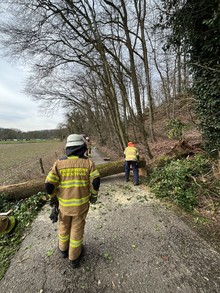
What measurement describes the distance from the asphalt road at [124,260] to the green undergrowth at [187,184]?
0.67 m

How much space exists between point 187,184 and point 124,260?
3.23m

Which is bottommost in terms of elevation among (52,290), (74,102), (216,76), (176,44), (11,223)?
(52,290)

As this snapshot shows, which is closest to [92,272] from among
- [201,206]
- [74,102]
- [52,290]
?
[52,290]

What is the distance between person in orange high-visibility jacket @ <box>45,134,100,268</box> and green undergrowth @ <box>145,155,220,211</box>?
302 cm

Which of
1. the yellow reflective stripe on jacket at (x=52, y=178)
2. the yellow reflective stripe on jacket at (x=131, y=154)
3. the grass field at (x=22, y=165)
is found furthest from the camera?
the grass field at (x=22, y=165)

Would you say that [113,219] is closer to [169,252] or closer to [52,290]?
[169,252]

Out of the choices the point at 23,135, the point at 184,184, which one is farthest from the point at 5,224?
the point at 23,135

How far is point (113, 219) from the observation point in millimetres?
3982

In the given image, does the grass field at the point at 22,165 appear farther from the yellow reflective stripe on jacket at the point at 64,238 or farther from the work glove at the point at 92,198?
the work glove at the point at 92,198

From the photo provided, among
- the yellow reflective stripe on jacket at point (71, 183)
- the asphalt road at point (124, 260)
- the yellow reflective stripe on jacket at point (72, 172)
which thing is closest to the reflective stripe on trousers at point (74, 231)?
the asphalt road at point (124, 260)

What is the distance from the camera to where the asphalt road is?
7.35 ft

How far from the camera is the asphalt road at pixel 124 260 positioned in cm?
224

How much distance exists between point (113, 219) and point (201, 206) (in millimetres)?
2404

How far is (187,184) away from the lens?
4875 millimetres
